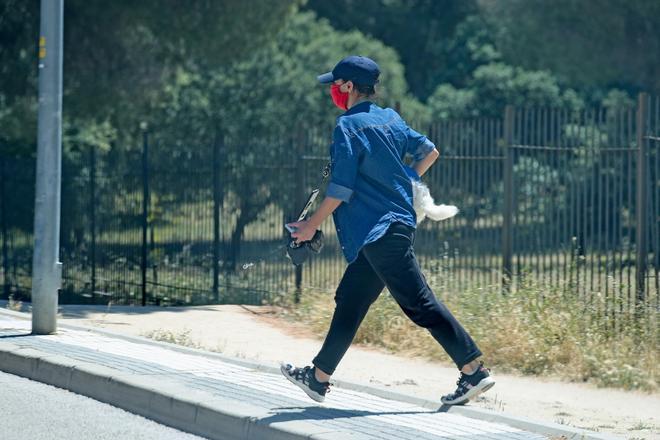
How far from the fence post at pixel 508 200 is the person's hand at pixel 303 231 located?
17.2 ft

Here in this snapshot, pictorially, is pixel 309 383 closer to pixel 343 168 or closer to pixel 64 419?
pixel 343 168

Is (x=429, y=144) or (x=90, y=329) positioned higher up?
(x=429, y=144)

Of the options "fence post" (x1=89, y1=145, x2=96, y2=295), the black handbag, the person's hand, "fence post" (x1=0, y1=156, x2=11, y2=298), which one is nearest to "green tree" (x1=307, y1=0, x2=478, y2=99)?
"fence post" (x1=0, y1=156, x2=11, y2=298)

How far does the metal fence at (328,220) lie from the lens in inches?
431

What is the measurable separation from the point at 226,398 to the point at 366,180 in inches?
60.2

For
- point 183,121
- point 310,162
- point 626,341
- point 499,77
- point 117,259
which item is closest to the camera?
point 626,341

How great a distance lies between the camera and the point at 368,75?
23.0 feet

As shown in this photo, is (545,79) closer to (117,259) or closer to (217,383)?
(117,259)

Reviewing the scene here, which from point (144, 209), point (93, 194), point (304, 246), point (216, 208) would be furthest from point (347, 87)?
point (93, 194)

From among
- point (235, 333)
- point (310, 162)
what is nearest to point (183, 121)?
point (310, 162)

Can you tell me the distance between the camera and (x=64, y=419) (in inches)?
287

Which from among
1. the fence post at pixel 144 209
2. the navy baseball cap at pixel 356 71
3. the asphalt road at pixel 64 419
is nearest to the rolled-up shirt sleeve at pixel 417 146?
the navy baseball cap at pixel 356 71

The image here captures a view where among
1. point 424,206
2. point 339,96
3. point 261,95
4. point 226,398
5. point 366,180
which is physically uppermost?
point 261,95

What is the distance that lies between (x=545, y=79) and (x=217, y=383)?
32320mm
